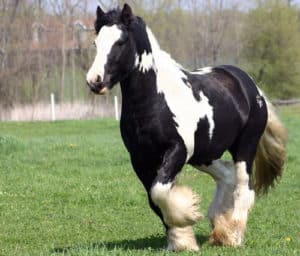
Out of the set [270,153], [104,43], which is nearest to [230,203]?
[270,153]

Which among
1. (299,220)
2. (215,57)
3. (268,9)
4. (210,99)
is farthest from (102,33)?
(268,9)

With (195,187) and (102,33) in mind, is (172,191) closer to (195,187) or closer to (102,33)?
(102,33)

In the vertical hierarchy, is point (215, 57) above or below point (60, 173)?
below

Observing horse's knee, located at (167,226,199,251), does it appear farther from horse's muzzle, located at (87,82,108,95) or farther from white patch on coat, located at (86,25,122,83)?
white patch on coat, located at (86,25,122,83)

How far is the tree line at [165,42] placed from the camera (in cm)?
3962

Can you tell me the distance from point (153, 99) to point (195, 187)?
18.2 ft

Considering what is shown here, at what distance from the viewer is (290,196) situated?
10.2 m

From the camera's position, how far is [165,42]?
4719cm

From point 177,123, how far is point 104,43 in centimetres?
92

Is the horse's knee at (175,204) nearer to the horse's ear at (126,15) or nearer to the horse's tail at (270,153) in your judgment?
the horse's ear at (126,15)

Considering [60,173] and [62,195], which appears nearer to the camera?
[62,195]

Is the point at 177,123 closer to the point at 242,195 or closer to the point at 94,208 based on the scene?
the point at 242,195

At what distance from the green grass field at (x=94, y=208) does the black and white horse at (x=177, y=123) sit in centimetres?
35

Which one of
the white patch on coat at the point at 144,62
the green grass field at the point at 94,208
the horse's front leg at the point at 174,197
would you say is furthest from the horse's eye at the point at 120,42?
the green grass field at the point at 94,208
